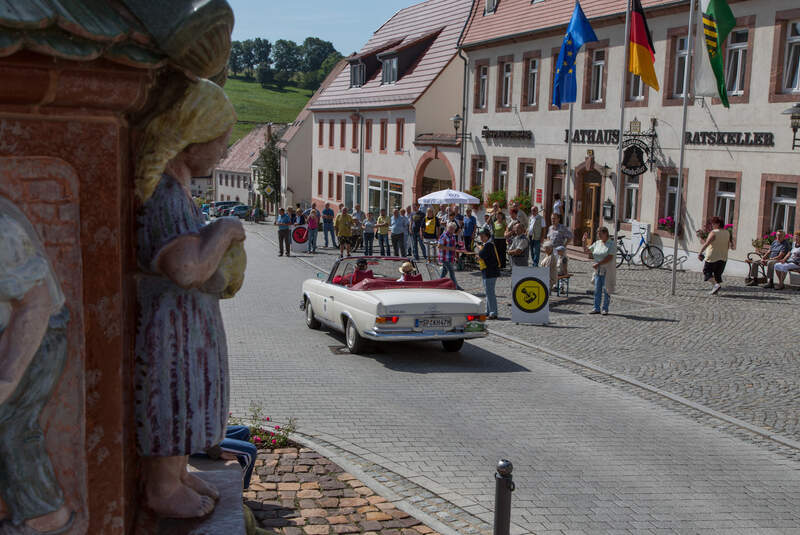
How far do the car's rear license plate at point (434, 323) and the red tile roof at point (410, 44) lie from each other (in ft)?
93.7

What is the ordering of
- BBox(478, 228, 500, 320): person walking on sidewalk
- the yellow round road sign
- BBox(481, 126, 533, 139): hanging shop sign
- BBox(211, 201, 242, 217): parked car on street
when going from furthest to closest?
BBox(211, 201, 242, 217): parked car on street < BBox(481, 126, 533, 139): hanging shop sign < BBox(478, 228, 500, 320): person walking on sidewalk < the yellow round road sign

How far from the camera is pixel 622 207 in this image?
2816cm

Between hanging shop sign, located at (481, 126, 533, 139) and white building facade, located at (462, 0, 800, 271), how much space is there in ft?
0.18

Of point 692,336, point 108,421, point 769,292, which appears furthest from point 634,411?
point 769,292

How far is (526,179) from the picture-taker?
33469 millimetres

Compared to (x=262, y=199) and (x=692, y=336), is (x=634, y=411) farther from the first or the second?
(x=262, y=199)

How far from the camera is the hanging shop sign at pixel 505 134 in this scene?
32741 millimetres

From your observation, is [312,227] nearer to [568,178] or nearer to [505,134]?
[505,134]

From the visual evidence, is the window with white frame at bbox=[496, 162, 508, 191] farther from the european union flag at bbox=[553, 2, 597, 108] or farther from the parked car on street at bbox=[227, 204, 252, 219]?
the parked car on street at bbox=[227, 204, 252, 219]

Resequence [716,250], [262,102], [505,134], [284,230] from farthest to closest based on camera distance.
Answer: [262,102], [505,134], [284,230], [716,250]

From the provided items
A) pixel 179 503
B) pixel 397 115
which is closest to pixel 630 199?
pixel 397 115

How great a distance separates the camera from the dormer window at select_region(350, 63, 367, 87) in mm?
48772

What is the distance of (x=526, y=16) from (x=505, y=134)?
185 inches

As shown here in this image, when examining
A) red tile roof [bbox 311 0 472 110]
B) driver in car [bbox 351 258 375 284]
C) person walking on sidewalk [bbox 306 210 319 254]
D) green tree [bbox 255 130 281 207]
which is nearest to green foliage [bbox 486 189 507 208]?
person walking on sidewalk [bbox 306 210 319 254]
